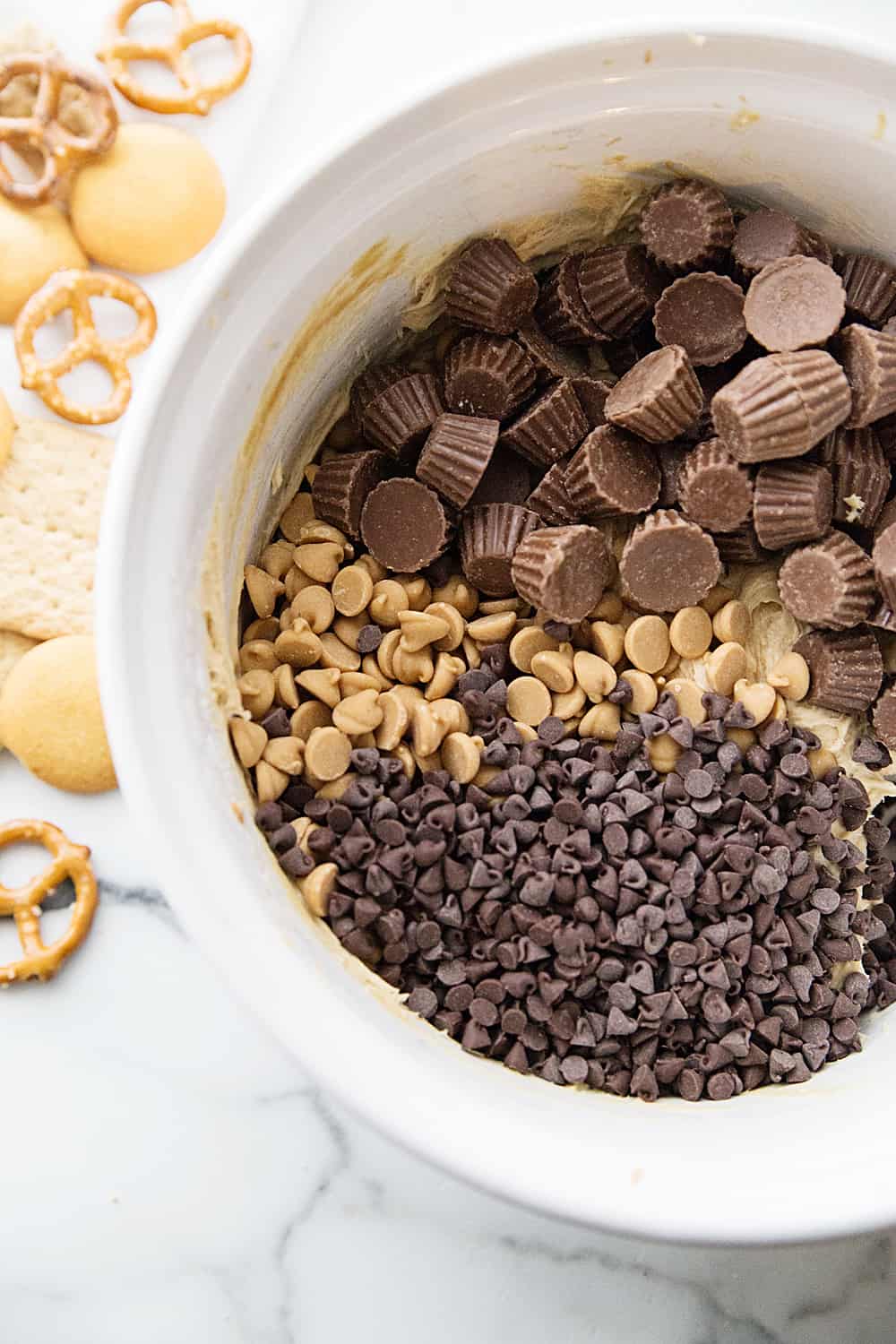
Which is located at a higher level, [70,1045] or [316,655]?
[316,655]

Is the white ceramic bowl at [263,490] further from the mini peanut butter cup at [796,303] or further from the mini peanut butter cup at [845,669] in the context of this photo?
the mini peanut butter cup at [845,669]

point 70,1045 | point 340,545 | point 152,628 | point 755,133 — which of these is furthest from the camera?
point 70,1045

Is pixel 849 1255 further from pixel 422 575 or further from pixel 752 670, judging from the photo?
pixel 422 575

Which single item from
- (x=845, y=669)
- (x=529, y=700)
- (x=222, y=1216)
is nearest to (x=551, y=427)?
(x=529, y=700)

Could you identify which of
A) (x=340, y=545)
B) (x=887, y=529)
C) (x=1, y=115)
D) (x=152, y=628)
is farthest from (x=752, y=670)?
(x=1, y=115)

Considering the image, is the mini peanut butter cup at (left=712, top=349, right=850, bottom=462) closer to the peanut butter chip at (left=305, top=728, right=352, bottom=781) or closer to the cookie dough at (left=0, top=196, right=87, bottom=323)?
the peanut butter chip at (left=305, top=728, right=352, bottom=781)

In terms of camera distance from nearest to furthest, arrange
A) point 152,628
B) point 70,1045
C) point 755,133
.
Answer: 1. point 152,628
2. point 755,133
3. point 70,1045

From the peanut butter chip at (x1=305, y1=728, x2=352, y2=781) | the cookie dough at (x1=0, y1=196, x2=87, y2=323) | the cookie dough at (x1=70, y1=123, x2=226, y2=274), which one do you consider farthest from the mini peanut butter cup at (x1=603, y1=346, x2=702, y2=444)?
the cookie dough at (x1=0, y1=196, x2=87, y2=323)

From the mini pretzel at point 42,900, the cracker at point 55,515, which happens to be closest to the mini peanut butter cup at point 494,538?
the cracker at point 55,515
